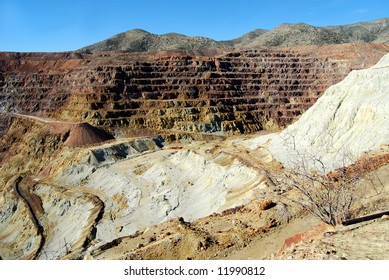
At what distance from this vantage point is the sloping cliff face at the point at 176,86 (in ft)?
243

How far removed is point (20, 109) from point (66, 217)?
45642 mm

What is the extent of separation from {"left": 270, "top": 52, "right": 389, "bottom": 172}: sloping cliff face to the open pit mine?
0.47ft

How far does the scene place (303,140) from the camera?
37.7m

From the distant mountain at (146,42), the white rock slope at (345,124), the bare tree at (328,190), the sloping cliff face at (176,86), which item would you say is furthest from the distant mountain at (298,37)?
the bare tree at (328,190)

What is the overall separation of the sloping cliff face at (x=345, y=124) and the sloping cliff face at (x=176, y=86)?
34.0m

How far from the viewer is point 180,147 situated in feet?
196

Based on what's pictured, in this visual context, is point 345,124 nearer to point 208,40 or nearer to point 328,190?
point 328,190

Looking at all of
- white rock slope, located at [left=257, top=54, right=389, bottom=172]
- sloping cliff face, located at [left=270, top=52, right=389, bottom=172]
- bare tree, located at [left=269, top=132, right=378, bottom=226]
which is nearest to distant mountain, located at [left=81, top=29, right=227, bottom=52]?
white rock slope, located at [left=257, top=54, right=389, bottom=172]

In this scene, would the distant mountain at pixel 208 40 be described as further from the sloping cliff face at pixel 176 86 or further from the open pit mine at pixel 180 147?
the open pit mine at pixel 180 147

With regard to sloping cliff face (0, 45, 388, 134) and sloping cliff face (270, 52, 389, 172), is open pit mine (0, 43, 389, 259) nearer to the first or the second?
sloping cliff face (270, 52, 389, 172)

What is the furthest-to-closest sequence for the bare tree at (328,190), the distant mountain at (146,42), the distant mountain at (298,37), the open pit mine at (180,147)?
the distant mountain at (146,42)
the distant mountain at (298,37)
the open pit mine at (180,147)
the bare tree at (328,190)

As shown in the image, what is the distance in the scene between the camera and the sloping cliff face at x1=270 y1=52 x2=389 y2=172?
31.3 meters

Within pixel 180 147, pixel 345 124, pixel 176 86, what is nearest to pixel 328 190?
pixel 345 124

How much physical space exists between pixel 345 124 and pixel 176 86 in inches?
1949
